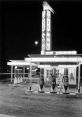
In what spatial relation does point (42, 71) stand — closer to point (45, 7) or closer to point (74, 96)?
point (45, 7)

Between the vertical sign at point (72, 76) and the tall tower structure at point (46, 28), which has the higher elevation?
the tall tower structure at point (46, 28)

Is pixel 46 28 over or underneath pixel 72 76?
over

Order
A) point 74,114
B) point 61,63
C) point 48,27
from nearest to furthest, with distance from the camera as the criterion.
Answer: point 74,114 < point 61,63 < point 48,27

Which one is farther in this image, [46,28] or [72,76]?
[46,28]

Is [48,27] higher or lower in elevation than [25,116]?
higher

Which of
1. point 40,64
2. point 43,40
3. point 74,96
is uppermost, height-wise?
point 43,40

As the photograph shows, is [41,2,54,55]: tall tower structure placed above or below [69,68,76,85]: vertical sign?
above

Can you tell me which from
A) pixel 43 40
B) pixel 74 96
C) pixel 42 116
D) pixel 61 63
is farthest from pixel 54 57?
pixel 42 116

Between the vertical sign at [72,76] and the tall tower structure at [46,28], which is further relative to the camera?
the tall tower structure at [46,28]

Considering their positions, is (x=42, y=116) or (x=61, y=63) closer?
(x=42, y=116)

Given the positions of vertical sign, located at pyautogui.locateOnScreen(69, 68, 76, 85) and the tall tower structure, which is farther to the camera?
the tall tower structure

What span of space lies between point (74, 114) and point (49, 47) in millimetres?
19024

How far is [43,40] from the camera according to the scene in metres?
30.7

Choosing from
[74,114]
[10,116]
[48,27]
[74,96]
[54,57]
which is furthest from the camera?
[48,27]
